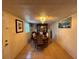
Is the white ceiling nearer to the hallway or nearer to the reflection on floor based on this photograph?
the hallway

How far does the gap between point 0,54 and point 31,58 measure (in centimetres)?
469

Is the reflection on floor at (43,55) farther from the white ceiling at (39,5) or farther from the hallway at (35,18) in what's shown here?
the white ceiling at (39,5)

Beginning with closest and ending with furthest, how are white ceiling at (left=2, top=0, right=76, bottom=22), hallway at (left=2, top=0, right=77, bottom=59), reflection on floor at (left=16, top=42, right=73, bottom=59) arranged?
white ceiling at (left=2, top=0, right=76, bottom=22) < hallway at (left=2, top=0, right=77, bottom=59) < reflection on floor at (left=16, top=42, right=73, bottom=59)

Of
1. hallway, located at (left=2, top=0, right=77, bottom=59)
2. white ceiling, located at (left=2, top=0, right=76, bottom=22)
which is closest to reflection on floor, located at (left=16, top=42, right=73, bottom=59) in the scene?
hallway, located at (left=2, top=0, right=77, bottom=59)

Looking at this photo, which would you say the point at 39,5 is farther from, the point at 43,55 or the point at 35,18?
the point at 35,18

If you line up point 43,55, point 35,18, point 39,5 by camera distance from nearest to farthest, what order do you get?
point 39,5, point 43,55, point 35,18

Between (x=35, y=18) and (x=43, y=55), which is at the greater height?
(x=35, y=18)

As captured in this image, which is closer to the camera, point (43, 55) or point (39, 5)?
point (39, 5)

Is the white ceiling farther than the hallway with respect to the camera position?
No

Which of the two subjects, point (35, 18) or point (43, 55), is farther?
point (35, 18)

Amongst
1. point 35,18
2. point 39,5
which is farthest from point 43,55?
point 39,5

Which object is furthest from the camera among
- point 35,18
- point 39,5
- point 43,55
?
point 35,18

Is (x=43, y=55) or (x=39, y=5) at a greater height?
(x=39, y=5)

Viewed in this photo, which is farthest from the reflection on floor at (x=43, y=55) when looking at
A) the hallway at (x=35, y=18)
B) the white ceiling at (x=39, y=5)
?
the white ceiling at (x=39, y=5)
